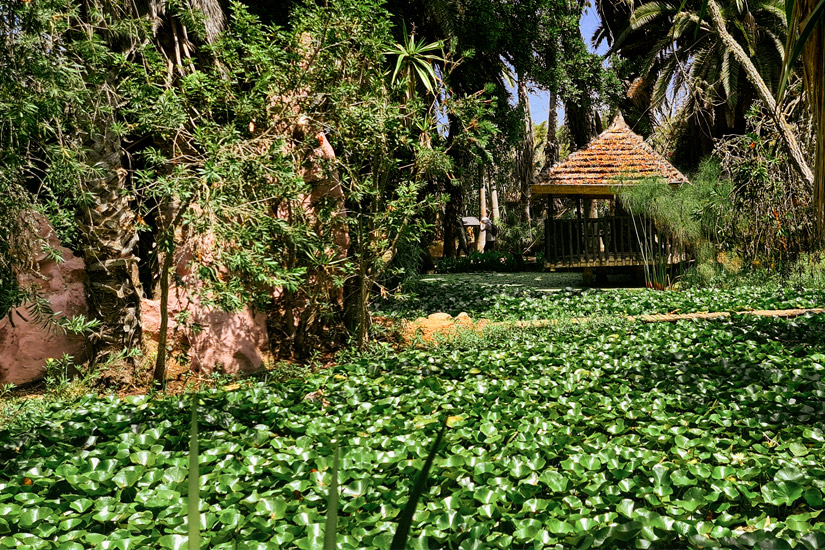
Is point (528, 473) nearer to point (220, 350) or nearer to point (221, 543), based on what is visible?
point (221, 543)

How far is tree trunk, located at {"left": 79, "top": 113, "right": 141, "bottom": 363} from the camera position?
4.97 m

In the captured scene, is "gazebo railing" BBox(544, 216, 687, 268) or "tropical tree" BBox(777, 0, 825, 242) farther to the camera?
"gazebo railing" BBox(544, 216, 687, 268)

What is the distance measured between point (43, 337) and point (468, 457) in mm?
4521

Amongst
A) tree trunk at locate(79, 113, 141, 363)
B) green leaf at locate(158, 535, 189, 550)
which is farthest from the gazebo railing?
green leaf at locate(158, 535, 189, 550)

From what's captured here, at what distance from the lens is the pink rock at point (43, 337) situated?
5555mm

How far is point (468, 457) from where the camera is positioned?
3088 millimetres

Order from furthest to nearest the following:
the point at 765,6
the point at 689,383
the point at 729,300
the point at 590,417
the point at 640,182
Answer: the point at 765,6
the point at 640,182
the point at 729,300
the point at 689,383
the point at 590,417

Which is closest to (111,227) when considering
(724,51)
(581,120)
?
(581,120)

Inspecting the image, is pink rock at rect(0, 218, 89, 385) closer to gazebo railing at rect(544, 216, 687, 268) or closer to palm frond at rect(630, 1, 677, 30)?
gazebo railing at rect(544, 216, 687, 268)

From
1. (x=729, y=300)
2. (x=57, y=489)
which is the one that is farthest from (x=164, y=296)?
(x=729, y=300)

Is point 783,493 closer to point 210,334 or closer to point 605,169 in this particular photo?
point 210,334

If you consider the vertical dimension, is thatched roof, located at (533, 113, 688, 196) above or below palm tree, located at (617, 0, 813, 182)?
below

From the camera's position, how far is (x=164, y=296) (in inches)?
184

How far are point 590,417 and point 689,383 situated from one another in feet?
3.93
